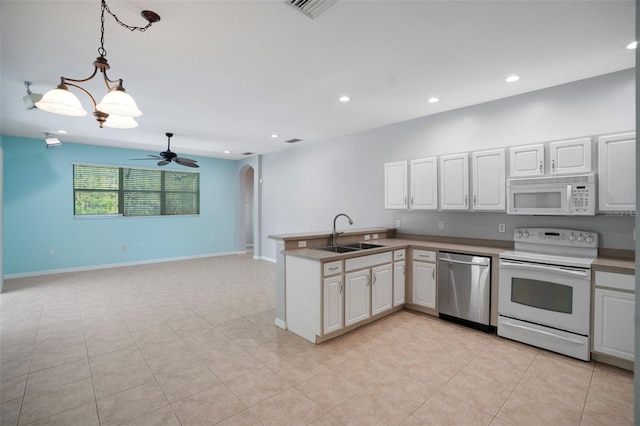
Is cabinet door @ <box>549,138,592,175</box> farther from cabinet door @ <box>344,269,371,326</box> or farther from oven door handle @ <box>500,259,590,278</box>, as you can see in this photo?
cabinet door @ <box>344,269,371,326</box>

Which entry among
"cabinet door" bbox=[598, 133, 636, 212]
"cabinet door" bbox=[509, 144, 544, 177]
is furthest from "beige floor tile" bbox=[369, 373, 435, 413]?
"cabinet door" bbox=[509, 144, 544, 177]

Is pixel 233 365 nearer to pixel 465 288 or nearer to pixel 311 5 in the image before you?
pixel 465 288

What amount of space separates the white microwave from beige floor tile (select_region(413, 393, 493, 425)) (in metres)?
2.20

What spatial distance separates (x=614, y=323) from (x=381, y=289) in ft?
7.13

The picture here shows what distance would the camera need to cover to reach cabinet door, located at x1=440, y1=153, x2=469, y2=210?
391cm

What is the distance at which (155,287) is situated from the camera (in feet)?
17.8

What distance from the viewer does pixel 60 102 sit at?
81.3 inches

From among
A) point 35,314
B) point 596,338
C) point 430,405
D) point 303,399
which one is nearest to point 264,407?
point 303,399

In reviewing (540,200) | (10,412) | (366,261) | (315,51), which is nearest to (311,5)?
(315,51)

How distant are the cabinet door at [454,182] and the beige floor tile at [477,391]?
6.97 ft

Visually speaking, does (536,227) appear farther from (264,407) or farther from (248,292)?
(248,292)

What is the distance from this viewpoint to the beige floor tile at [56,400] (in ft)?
6.94

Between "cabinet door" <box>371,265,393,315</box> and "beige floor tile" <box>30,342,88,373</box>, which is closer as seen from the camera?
"beige floor tile" <box>30,342,88,373</box>

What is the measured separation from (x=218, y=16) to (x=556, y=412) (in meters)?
3.77
